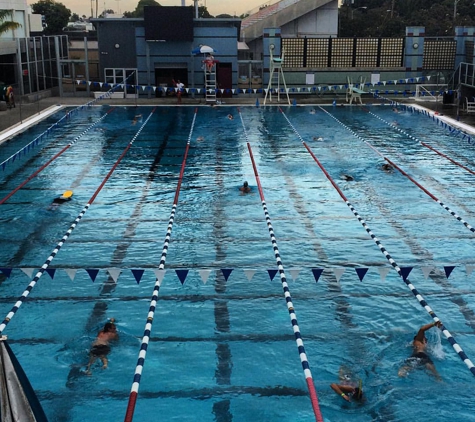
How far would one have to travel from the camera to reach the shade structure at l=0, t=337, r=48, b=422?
5.27 m

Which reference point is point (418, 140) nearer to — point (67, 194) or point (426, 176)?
point (426, 176)

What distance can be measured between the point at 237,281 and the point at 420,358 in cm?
389

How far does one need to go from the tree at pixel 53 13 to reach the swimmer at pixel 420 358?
73971mm

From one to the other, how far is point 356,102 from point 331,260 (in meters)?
25.3

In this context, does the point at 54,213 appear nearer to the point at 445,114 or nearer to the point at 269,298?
the point at 269,298

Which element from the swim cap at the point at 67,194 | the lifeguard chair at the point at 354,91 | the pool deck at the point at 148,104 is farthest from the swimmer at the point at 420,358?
the lifeguard chair at the point at 354,91

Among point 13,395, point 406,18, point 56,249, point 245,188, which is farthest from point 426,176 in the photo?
point 406,18

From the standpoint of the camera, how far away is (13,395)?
5.36 m

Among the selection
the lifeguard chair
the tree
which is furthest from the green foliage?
the tree

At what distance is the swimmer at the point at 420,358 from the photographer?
8.77 metres

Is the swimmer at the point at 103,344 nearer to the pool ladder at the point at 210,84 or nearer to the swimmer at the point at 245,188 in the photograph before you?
the swimmer at the point at 245,188

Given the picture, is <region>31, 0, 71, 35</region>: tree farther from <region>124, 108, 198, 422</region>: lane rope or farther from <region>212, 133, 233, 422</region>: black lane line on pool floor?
<region>212, 133, 233, 422</region>: black lane line on pool floor

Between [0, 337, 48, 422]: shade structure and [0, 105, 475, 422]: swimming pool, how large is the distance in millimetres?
2497

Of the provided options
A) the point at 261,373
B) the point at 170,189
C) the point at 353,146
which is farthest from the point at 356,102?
the point at 261,373
